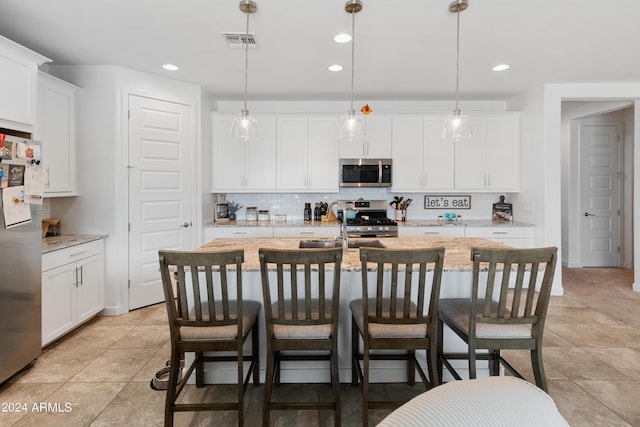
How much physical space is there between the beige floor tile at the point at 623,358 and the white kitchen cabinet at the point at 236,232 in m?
3.47

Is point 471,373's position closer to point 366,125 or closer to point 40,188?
point 40,188

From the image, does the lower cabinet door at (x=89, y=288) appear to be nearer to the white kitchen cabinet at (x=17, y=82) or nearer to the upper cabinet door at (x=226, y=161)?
the white kitchen cabinet at (x=17, y=82)

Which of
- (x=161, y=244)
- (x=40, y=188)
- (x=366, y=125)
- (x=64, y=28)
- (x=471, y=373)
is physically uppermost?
(x=64, y=28)

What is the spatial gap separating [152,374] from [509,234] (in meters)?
4.27


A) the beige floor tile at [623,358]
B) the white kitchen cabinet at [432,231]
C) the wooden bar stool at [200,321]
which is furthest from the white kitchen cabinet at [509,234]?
the wooden bar stool at [200,321]

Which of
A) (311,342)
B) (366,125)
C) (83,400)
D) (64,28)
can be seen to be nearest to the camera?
(311,342)

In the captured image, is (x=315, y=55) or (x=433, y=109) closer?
(x=315, y=55)

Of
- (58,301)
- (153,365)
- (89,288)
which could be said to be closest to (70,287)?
(58,301)

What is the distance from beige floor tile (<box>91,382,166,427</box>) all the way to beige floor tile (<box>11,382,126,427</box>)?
5 cm

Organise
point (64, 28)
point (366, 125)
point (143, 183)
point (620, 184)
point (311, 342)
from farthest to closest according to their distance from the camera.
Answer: point (620, 184), point (366, 125), point (143, 183), point (64, 28), point (311, 342)

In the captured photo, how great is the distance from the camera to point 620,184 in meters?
5.72

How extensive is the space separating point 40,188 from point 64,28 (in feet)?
4.56

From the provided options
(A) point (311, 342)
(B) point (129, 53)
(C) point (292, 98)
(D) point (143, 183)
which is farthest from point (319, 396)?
(C) point (292, 98)

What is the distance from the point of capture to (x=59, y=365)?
2.55 metres
